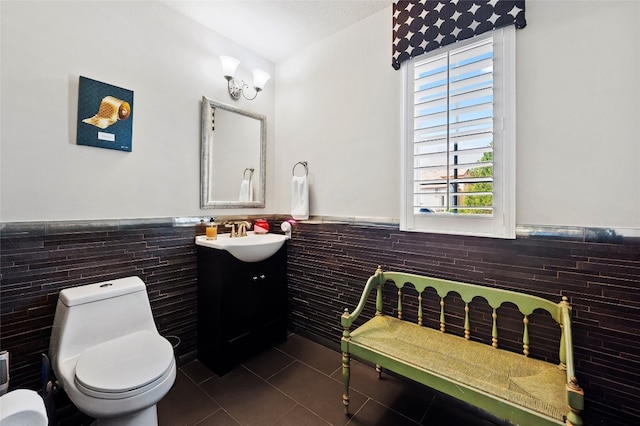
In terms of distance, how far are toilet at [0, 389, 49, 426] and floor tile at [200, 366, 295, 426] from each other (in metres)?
1.04

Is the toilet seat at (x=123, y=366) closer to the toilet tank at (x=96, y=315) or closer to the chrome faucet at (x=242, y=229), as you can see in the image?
the toilet tank at (x=96, y=315)

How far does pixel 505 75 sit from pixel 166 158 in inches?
86.6

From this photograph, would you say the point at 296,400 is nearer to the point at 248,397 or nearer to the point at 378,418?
the point at 248,397

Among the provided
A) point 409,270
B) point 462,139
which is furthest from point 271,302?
point 462,139

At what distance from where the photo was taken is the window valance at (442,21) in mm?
1502

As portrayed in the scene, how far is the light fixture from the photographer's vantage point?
2.18 m

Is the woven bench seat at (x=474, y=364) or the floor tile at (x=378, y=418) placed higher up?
the woven bench seat at (x=474, y=364)

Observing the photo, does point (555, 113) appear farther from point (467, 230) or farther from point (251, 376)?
point (251, 376)

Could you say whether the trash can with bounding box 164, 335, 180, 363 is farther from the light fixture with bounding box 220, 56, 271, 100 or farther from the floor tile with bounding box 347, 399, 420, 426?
the light fixture with bounding box 220, 56, 271, 100

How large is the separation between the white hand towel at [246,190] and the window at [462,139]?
1.37 meters

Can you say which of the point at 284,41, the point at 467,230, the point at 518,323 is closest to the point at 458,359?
the point at 518,323

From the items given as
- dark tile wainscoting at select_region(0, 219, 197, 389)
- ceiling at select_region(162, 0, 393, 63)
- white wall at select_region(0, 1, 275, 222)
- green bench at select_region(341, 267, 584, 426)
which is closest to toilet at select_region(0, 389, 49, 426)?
dark tile wainscoting at select_region(0, 219, 197, 389)

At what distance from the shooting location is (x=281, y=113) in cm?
269

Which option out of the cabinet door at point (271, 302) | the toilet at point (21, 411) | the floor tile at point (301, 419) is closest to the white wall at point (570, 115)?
the cabinet door at point (271, 302)
